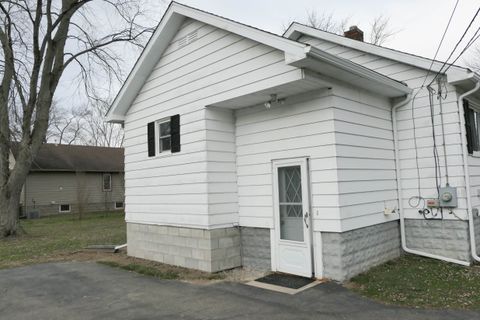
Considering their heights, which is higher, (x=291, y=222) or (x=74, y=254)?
(x=291, y=222)

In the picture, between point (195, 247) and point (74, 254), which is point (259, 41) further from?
point (74, 254)

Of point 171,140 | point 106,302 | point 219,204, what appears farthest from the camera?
point 171,140

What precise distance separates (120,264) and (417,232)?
6.59 meters

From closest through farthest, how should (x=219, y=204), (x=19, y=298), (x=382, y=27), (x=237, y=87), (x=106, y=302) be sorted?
(x=106, y=302), (x=19, y=298), (x=237, y=87), (x=219, y=204), (x=382, y=27)

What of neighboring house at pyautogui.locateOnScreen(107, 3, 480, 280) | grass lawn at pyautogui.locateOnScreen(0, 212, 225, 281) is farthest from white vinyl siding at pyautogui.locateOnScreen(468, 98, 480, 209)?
grass lawn at pyautogui.locateOnScreen(0, 212, 225, 281)

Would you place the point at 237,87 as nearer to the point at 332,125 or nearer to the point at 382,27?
the point at 332,125

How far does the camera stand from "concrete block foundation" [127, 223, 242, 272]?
778cm

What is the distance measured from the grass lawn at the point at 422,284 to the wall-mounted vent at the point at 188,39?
581cm

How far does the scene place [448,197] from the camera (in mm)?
7559

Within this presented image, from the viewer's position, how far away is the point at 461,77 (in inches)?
292

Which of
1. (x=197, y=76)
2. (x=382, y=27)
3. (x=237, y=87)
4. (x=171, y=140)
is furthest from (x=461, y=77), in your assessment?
(x=382, y=27)

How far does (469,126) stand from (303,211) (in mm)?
4242

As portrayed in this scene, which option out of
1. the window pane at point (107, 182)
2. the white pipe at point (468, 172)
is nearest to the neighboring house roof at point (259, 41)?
the white pipe at point (468, 172)

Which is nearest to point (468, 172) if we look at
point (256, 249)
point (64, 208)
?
point (256, 249)
